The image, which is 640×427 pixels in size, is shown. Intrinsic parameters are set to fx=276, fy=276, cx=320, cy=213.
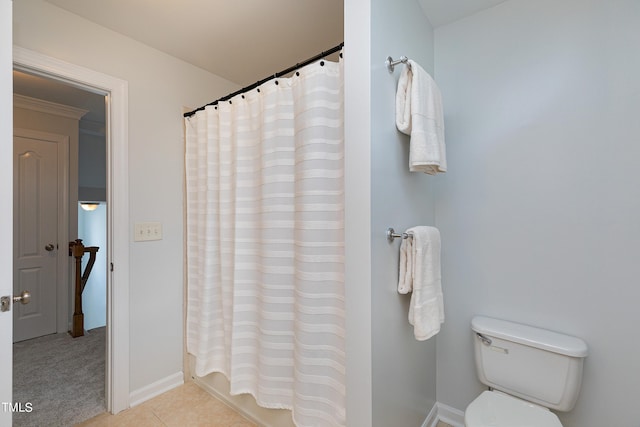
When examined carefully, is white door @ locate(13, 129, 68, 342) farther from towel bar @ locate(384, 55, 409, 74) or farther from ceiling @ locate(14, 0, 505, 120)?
towel bar @ locate(384, 55, 409, 74)

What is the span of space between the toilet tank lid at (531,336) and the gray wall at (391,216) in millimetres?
352

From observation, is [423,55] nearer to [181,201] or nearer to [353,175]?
[353,175]

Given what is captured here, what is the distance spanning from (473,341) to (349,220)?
1.13 metres

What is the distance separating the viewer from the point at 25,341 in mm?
2830

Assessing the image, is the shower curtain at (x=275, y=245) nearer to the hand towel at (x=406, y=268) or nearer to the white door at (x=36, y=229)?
the hand towel at (x=406, y=268)

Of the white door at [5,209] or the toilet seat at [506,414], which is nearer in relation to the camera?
the white door at [5,209]

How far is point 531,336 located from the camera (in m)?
1.31

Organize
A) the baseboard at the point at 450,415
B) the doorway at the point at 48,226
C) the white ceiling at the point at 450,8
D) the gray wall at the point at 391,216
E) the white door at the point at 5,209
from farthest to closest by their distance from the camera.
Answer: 1. the doorway at the point at 48,226
2. the baseboard at the point at 450,415
3. the white ceiling at the point at 450,8
4. the gray wall at the point at 391,216
5. the white door at the point at 5,209

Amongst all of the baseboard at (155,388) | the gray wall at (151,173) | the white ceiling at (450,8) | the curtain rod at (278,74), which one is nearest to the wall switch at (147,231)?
the gray wall at (151,173)

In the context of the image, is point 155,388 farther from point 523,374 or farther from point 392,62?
point 392,62

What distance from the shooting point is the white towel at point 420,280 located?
1173 mm

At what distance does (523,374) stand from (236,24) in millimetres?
2460

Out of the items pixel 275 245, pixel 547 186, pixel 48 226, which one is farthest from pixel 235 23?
pixel 48 226

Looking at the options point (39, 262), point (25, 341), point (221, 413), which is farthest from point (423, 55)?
point (25, 341)
